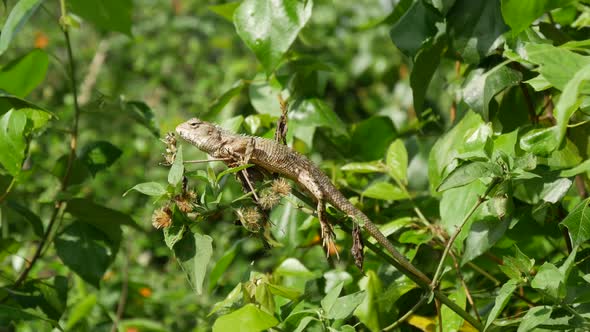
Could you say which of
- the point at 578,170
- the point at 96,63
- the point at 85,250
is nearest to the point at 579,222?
the point at 578,170

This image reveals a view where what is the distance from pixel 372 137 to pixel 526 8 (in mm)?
640

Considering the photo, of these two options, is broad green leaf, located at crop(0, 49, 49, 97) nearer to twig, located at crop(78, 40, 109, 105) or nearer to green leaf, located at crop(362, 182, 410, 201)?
green leaf, located at crop(362, 182, 410, 201)

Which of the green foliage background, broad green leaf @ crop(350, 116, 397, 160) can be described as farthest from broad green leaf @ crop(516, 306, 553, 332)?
broad green leaf @ crop(350, 116, 397, 160)

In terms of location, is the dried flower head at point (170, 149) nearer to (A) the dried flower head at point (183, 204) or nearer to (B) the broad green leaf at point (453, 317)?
(A) the dried flower head at point (183, 204)

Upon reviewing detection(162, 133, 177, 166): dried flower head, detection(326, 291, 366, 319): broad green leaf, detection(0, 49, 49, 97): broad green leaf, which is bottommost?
detection(326, 291, 366, 319): broad green leaf

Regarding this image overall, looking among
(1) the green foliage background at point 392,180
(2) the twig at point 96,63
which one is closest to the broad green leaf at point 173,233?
(1) the green foliage background at point 392,180

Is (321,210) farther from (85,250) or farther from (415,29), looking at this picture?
(85,250)

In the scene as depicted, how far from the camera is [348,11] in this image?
193 inches

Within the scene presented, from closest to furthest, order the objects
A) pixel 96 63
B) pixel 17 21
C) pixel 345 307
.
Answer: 1. pixel 345 307
2. pixel 17 21
3. pixel 96 63

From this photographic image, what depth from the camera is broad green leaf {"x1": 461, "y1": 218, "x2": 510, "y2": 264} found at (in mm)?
1167

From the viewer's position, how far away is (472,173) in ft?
3.43

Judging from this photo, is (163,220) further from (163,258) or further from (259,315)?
(163,258)

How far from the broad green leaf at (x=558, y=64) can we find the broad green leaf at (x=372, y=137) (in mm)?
700

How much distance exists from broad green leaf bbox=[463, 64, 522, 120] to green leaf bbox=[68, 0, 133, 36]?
2.13 feet
